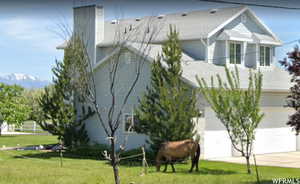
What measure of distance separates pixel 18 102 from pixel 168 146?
27.4m

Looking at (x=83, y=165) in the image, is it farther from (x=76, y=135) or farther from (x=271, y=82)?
(x=271, y=82)

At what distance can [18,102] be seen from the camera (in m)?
46.4

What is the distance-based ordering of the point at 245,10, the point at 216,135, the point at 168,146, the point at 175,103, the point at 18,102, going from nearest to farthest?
1. the point at 168,146
2. the point at 175,103
3. the point at 216,135
4. the point at 245,10
5. the point at 18,102

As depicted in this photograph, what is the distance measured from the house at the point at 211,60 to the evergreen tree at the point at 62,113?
1042 millimetres

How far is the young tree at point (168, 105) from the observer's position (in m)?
23.6

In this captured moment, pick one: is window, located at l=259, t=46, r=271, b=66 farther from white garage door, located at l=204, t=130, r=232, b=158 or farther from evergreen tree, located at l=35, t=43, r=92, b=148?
evergreen tree, located at l=35, t=43, r=92, b=148

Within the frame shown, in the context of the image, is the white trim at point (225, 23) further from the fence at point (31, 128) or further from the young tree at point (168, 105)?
the fence at point (31, 128)

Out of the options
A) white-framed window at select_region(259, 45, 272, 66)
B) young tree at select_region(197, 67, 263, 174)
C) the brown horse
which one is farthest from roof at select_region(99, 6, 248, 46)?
young tree at select_region(197, 67, 263, 174)

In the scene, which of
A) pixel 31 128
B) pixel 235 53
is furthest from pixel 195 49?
pixel 31 128

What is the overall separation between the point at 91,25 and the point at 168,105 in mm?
10318

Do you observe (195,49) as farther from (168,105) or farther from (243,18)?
(168,105)

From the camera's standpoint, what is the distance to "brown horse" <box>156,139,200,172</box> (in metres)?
21.4

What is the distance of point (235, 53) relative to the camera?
105ft

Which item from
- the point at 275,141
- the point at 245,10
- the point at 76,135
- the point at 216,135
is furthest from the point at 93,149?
the point at 245,10
